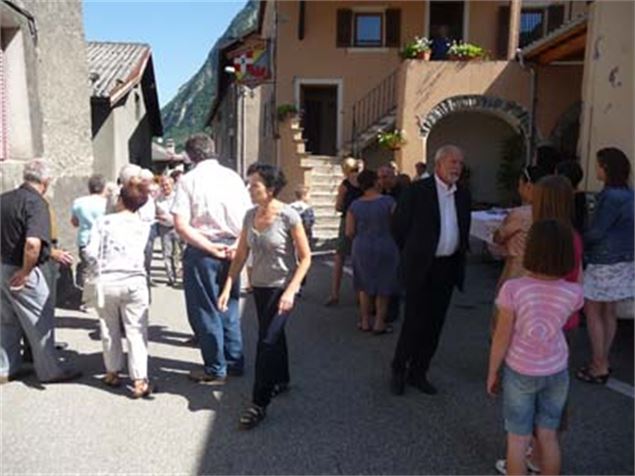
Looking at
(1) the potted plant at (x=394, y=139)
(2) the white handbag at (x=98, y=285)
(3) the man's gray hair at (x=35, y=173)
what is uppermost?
(1) the potted plant at (x=394, y=139)

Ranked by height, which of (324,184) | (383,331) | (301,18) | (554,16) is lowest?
(383,331)

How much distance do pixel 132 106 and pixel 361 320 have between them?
1829 centimetres

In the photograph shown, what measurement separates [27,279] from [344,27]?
1561 cm

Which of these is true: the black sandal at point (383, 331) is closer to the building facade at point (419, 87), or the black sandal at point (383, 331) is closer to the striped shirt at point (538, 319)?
the striped shirt at point (538, 319)

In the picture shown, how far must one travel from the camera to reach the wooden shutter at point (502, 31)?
18.9 metres

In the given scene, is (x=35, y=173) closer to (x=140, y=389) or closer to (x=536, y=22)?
(x=140, y=389)

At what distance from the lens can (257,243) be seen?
4445 mm

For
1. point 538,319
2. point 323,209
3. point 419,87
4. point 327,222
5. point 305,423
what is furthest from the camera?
point 323,209

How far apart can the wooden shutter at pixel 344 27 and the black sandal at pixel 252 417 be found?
16173mm

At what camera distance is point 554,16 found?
18906 millimetres

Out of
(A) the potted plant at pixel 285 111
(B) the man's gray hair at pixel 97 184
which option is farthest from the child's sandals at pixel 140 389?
(A) the potted plant at pixel 285 111

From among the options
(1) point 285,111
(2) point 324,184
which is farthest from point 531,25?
(2) point 324,184

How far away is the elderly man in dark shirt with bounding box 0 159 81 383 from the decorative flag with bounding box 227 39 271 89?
14.1 meters

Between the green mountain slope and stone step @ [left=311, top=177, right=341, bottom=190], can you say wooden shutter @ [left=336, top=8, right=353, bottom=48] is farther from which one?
the green mountain slope
